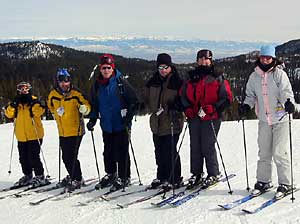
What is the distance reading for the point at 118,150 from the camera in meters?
5.69

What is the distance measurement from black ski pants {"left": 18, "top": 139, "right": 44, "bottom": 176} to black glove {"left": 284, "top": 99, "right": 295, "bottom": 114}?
405cm

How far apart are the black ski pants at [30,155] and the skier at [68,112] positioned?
0.69m

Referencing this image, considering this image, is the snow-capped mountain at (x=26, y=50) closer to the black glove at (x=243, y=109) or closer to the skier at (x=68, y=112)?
the skier at (x=68, y=112)

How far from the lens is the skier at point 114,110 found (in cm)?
548

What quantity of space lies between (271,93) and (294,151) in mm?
3973

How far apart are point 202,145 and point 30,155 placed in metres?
2.99

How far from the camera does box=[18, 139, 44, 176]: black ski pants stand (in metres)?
6.30

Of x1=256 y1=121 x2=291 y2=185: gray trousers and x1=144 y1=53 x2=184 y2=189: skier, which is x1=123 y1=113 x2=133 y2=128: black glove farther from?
x1=256 y1=121 x2=291 y2=185: gray trousers

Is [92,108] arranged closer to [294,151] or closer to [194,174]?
[194,174]

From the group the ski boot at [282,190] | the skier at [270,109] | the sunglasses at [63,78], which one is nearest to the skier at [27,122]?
the sunglasses at [63,78]

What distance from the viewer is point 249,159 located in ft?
26.0

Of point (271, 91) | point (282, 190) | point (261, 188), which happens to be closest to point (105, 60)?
point (271, 91)

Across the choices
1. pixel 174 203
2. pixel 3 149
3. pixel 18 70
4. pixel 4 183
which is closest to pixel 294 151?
pixel 174 203

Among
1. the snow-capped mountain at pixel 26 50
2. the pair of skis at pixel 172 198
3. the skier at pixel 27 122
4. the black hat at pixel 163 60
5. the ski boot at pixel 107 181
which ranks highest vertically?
the snow-capped mountain at pixel 26 50
